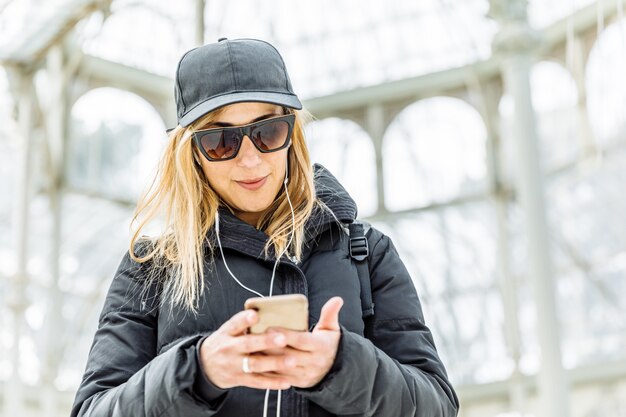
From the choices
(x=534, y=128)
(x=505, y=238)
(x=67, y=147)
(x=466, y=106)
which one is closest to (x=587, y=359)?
(x=505, y=238)

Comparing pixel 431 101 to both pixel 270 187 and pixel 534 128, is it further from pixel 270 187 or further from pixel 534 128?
pixel 270 187

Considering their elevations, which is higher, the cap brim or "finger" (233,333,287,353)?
the cap brim

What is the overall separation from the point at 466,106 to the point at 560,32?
2454mm

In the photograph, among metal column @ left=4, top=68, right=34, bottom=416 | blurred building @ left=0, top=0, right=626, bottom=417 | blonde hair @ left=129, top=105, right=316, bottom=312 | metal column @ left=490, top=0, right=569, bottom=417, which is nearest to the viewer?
blonde hair @ left=129, top=105, right=316, bottom=312

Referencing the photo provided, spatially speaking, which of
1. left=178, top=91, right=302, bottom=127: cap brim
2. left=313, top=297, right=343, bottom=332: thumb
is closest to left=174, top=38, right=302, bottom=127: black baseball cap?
left=178, top=91, right=302, bottom=127: cap brim

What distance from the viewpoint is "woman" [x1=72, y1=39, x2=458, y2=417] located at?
2129 mm

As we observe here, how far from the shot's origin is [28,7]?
51.2ft

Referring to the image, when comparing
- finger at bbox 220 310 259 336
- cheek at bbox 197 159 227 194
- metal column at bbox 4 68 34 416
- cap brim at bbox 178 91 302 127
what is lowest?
finger at bbox 220 310 259 336

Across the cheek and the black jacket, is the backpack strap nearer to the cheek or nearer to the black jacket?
the black jacket

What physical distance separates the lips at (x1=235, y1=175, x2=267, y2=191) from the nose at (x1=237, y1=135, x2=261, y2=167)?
4cm

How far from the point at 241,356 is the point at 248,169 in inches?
22.6

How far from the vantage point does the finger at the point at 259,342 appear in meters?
1.81

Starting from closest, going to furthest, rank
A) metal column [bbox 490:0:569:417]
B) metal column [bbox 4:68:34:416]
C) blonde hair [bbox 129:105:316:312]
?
1. blonde hair [bbox 129:105:316:312]
2. metal column [bbox 490:0:569:417]
3. metal column [bbox 4:68:34:416]

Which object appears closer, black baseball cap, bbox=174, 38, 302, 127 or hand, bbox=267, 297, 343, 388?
hand, bbox=267, 297, 343, 388
